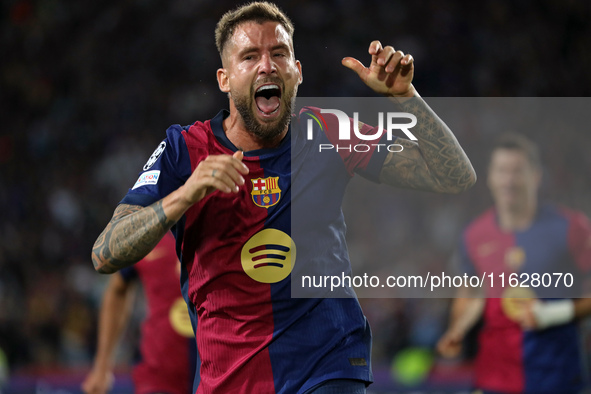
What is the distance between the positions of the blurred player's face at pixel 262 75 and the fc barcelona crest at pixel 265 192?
0.22 meters

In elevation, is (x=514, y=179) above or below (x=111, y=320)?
above

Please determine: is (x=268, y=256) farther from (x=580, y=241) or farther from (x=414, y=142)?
(x=580, y=241)

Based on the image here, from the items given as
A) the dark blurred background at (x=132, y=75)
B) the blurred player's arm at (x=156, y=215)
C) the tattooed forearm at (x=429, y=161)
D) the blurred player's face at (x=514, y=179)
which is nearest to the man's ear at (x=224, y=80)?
the blurred player's arm at (x=156, y=215)

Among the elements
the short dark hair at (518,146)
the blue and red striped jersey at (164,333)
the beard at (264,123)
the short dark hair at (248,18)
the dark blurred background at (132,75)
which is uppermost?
the dark blurred background at (132,75)

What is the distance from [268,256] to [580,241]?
3.05m

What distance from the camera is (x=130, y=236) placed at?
2859 millimetres

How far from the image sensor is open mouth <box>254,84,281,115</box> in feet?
10.6

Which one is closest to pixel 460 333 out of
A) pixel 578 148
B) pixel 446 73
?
pixel 578 148

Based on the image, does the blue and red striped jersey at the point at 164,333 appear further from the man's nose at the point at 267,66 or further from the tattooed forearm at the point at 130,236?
the man's nose at the point at 267,66

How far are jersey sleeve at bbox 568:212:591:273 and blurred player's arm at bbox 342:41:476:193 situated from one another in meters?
2.41

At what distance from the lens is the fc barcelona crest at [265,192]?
3146mm

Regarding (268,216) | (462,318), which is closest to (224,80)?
(268,216)

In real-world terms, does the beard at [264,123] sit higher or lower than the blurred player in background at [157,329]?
higher

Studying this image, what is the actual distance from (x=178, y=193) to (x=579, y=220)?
3.61 metres
